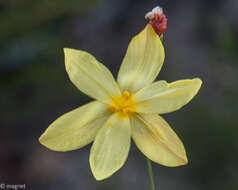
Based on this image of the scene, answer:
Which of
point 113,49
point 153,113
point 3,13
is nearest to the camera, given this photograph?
point 153,113

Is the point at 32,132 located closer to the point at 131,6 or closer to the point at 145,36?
the point at 131,6

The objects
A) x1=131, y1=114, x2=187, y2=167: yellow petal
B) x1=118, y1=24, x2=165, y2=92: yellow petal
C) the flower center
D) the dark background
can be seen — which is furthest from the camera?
the dark background

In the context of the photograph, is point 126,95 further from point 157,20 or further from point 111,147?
point 157,20

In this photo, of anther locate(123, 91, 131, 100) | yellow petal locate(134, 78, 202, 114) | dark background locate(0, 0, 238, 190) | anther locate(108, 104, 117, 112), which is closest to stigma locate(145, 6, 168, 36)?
yellow petal locate(134, 78, 202, 114)

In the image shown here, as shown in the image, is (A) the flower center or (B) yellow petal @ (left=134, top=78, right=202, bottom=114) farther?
(A) the flower center

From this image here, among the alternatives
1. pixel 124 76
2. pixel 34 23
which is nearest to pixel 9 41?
pixel 34 23

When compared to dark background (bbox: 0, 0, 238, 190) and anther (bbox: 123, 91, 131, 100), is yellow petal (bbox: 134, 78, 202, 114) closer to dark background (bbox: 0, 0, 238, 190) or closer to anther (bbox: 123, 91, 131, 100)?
anther (bbox: 123, 91, 131, 100)

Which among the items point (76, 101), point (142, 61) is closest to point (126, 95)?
point (142, 61)
